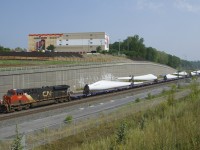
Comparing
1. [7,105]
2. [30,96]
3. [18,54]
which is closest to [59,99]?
[30,96]

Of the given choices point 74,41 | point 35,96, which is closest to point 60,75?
point 35,96

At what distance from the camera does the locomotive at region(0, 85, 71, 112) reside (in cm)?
3400

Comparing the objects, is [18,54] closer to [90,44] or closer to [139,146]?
[139,146]

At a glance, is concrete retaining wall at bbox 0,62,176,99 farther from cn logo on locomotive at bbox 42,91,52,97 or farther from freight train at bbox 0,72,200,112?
cn logo on locomotive at bbox 42,91,52,97

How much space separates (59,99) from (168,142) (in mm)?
33786

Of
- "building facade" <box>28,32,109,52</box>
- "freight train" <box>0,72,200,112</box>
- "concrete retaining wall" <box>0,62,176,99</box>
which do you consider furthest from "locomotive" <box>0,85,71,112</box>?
"building facade" <box>28,32,109,52</box>

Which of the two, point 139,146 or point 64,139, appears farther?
point 64,139

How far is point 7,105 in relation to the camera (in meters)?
33.7

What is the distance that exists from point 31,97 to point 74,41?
161715mm

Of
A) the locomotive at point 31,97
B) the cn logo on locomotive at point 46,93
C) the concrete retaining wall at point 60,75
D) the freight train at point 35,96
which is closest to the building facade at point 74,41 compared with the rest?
the concrete retaining wall at point 60,75

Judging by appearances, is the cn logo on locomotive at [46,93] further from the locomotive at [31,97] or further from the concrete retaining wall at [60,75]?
the concrete retaining wall at [60,75]

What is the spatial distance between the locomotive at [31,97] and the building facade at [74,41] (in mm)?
149588

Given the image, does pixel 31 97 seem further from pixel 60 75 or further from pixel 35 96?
pixel 60 75

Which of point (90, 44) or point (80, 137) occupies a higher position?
point (90, 44)
